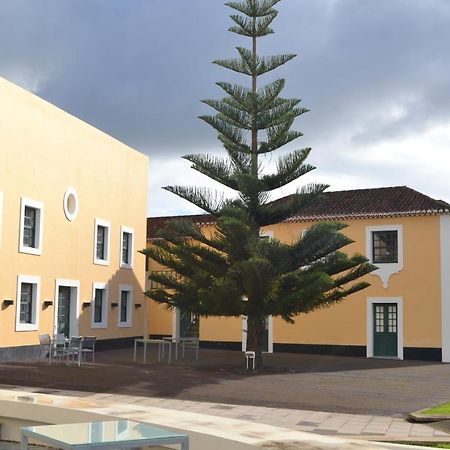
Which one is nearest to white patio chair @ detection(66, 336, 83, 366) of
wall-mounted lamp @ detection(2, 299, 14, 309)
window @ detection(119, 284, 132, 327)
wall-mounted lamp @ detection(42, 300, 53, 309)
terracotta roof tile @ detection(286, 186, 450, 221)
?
wall-mounted lamp @ detection(2, 299, 14, 309)

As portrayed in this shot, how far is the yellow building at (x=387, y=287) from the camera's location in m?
22.2

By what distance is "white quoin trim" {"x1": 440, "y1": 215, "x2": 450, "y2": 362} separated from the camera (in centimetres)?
2184

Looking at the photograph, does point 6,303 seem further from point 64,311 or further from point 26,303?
point 64,311

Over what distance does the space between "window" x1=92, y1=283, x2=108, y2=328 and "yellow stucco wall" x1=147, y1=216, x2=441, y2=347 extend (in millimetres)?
6032

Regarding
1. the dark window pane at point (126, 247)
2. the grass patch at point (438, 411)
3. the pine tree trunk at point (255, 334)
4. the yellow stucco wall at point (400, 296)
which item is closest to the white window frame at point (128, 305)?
the dark window pane at point (126, 247)

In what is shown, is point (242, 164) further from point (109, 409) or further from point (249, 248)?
point (109, 409)

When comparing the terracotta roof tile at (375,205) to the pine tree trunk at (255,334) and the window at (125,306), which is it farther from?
the pine tree trunk at (255,334)

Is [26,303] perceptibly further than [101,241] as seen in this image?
No

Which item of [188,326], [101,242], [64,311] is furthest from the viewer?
[188,326]

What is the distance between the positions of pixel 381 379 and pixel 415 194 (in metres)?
9.62

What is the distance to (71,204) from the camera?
20.8 meters

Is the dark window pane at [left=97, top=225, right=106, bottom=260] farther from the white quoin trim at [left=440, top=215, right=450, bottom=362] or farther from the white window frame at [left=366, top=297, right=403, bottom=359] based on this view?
the white quoin trim at [left=440, top=215, right=450, bottom=362]

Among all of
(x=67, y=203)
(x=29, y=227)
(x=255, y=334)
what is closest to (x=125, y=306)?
(x=67, y=203)

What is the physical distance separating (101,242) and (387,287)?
9.25 meters
